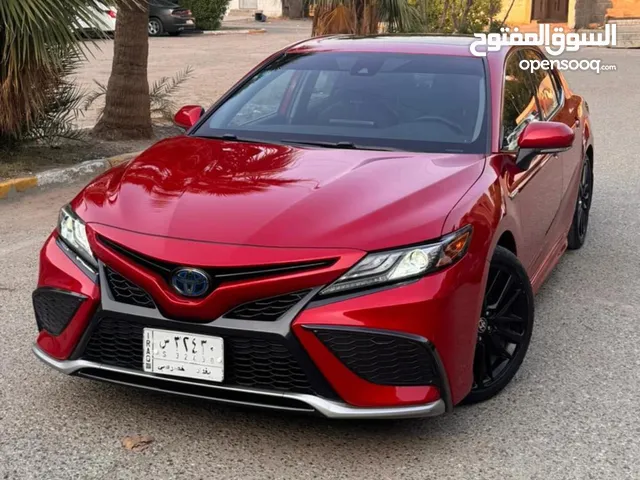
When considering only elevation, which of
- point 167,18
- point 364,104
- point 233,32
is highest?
point 364,104

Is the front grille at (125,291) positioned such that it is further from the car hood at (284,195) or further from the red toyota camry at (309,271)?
the car hood at (284,195)

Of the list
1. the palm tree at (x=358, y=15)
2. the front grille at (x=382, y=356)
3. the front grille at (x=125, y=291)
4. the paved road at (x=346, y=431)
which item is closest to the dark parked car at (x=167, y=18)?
the palm tree at (x=358, y=15)

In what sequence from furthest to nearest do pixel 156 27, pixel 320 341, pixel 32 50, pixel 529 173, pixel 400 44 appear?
pixel 156 27 → pixel 32 50 → pixel 400 44 → pixel 529 173 → pixel 320 341

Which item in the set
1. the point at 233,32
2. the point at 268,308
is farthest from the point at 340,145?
the point at 233,32

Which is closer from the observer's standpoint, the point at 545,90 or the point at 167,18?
the point at 545,90

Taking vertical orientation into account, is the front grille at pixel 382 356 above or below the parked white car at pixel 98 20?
below

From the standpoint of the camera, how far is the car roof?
4914 mm

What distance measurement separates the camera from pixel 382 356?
127 inches

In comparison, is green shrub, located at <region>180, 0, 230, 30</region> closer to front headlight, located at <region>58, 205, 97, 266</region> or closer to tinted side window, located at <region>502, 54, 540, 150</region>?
tinted side window, located at <region>502, 54, 540, 150</region>

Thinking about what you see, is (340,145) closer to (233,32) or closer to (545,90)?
(545,90)

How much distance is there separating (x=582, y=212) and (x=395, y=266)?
353cm

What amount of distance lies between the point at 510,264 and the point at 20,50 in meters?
5.38

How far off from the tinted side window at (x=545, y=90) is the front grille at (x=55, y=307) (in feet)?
9.91

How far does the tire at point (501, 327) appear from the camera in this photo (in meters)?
3.77
